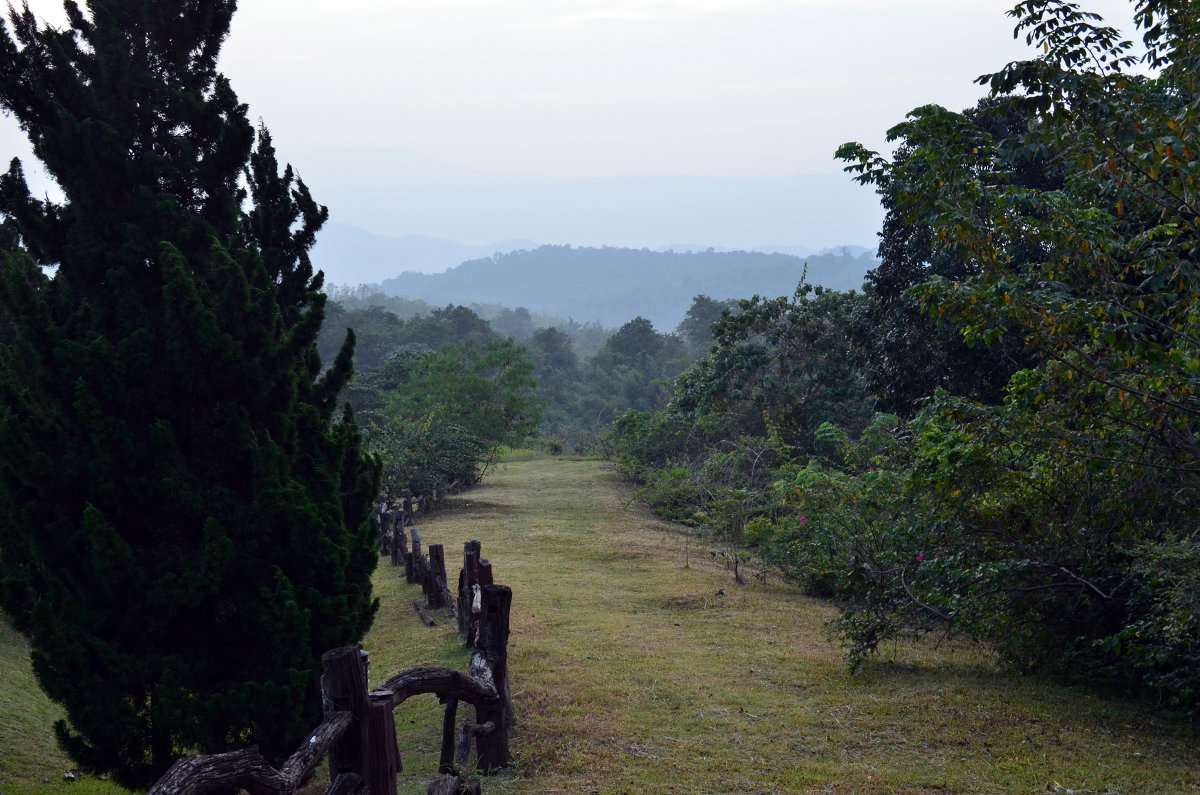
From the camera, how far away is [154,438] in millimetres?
5250

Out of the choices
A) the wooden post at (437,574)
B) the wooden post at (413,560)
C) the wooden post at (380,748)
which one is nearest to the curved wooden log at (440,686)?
the wooden post at (380,748)

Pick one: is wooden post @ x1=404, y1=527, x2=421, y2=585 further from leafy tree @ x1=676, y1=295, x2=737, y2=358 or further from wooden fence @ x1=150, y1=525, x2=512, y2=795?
leafy tree @ x1=676, y1=295, x2=737, y2=358

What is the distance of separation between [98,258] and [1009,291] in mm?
5701

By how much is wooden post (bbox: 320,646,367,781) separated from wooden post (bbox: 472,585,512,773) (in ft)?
6.56

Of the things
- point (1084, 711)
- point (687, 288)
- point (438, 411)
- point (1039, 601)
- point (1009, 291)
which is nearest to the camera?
point (1009, 291)

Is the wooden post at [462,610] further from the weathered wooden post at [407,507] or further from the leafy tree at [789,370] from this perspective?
the leafy tree at [789,370]

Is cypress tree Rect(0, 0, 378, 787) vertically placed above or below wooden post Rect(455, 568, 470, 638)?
above

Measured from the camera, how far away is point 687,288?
600 feet

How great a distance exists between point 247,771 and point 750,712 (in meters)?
4.80

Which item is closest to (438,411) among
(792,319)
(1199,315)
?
(792,319)

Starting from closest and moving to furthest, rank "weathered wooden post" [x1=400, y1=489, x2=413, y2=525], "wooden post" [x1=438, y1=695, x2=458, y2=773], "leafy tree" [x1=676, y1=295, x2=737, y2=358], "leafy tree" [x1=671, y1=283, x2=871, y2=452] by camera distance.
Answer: "wooden post" [x1=438, y1=695, x2=458, y2=773] < "weathered wooden post" [x1=400, y1=489, x2=413, y2=525] < "leafy tree" [x1=671, y1=283, x2=871, y2=452] < "leafy tree" [x1=676, y1=295, x2=737, y2=358]

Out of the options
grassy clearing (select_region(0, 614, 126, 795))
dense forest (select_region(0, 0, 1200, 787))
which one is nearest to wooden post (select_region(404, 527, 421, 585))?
grassy clearing (select_region(0, 614, 126, 795))

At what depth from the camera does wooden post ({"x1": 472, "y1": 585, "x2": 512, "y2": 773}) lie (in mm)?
5887

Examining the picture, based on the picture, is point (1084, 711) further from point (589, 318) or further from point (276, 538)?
point (589, 318)
